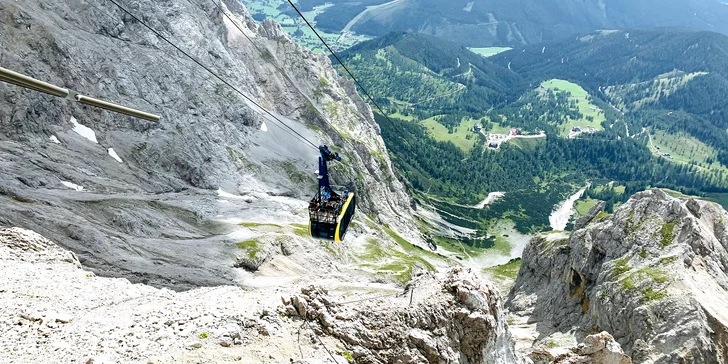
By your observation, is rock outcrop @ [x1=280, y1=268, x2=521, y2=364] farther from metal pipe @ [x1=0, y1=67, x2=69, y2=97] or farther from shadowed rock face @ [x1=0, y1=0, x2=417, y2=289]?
shadowed rock face @ [x1=0, y1=0, x2=417, y2=289]

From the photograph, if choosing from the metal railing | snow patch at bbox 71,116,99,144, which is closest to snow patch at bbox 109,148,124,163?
snow patch at bbox 71,116,99,144

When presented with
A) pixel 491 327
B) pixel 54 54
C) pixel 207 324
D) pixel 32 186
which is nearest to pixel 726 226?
pixel 491 327

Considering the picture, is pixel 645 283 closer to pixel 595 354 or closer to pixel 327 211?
pixel 595 354

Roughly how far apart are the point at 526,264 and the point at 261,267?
54.2 metres

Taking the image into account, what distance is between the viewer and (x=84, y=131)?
396 feet

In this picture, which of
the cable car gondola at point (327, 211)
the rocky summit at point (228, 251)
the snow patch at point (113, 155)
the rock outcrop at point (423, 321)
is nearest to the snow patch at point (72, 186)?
the rocky summit at point (228, 251)

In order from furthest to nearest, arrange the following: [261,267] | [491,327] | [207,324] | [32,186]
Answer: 1. [261,267]
2. [32,186]
3. [491,327]
4. [207,324]

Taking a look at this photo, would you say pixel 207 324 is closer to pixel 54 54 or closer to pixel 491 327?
pixel 491 327

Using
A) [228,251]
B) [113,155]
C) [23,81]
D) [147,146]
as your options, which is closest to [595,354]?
[23,81]

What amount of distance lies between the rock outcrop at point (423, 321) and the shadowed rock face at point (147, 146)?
165 feet

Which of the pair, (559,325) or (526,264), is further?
(526,264)

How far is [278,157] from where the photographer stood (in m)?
168

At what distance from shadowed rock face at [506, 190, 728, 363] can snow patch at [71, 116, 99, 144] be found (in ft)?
334

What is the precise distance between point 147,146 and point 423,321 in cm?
11915
